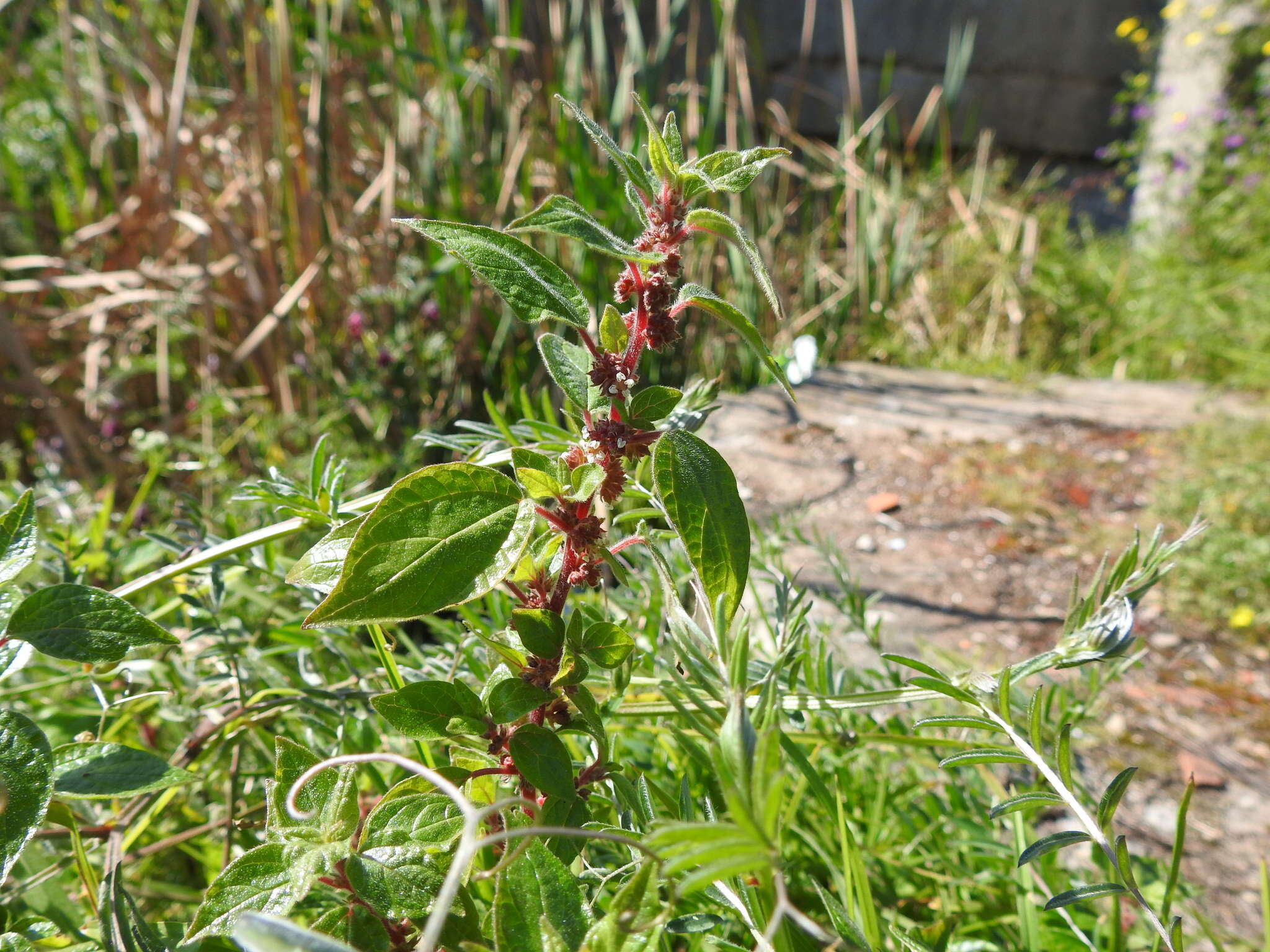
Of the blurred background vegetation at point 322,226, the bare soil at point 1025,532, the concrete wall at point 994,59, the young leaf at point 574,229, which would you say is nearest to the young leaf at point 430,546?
the young leaf at point 574,229

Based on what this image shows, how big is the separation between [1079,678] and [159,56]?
2691 millimetres

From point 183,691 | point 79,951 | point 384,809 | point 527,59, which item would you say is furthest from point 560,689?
point 527,59

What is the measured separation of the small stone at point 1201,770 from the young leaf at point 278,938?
1224 mm

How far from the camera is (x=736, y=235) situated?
371mm

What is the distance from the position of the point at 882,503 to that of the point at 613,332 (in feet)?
5.04

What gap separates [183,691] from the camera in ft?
2.28

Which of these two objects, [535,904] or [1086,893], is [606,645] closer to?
[535,904]

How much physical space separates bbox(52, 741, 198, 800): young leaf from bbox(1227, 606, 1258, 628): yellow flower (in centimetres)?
176

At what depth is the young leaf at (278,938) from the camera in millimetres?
208

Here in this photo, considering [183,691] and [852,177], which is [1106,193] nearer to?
[852,177]

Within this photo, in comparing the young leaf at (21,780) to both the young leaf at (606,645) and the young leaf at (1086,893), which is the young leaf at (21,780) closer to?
the young leaf at (606,645)

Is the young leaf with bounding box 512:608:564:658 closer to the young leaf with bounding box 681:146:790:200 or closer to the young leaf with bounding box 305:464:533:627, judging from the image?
the young leaf with bounding box 305:464:533:627

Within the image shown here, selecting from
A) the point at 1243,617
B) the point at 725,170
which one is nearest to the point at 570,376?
the point at 725,170

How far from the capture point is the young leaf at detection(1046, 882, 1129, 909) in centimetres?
36
